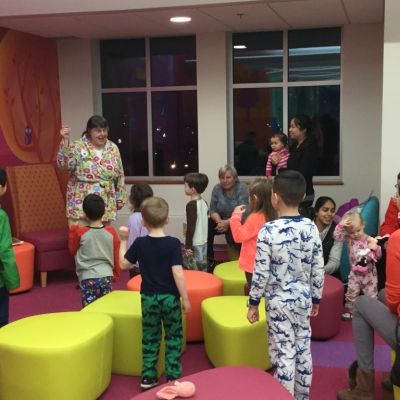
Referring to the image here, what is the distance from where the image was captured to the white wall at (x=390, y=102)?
5.01m

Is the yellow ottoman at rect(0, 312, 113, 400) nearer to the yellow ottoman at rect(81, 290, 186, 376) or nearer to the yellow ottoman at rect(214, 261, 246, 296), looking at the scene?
the yellow ottoman at rect(81, 290, 186, 376)

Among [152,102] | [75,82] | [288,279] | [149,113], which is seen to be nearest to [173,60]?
[152,102]

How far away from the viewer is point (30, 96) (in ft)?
22.6

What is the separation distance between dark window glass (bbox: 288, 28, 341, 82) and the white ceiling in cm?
42

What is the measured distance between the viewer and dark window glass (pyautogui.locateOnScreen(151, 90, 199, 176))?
7.88 m

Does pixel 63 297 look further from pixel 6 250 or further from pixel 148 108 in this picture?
pixel 148 108

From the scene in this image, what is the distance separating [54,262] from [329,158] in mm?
3647

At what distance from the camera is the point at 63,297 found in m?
5.69

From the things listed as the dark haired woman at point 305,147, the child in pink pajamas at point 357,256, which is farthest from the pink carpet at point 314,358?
the dark haired woman at point 305,147

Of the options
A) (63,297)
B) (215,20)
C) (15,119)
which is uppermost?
(215,20)

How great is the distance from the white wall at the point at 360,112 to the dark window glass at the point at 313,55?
25cm

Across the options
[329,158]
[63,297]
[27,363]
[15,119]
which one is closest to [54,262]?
[63,297]

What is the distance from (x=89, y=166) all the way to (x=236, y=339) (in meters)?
2.63

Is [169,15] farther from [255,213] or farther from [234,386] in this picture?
[234,386]
